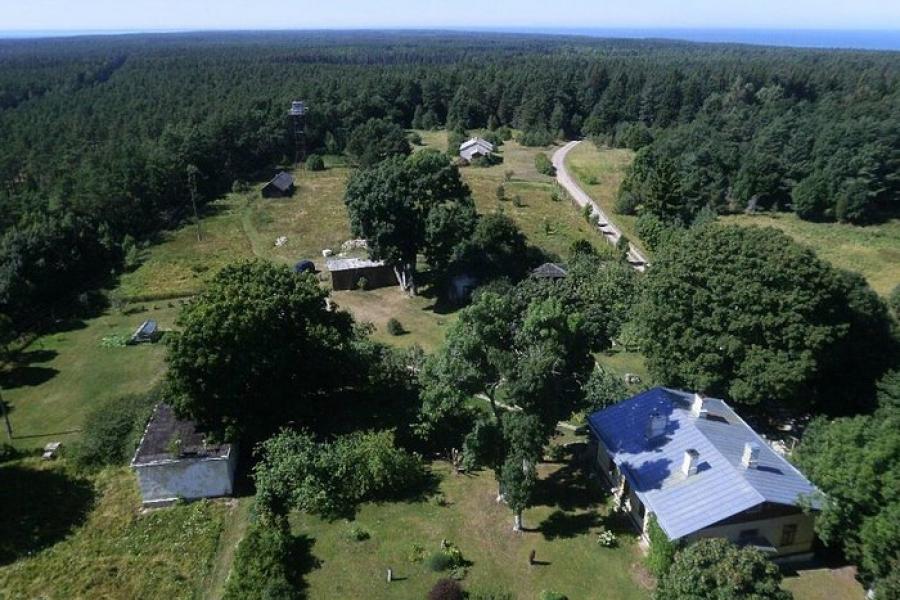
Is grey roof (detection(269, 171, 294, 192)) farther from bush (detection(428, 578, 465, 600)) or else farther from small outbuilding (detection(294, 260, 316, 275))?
bush (detection(428, 578, 465, 600))

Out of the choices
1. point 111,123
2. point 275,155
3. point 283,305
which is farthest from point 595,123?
point 283,305

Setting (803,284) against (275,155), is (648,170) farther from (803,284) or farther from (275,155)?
(275,155)

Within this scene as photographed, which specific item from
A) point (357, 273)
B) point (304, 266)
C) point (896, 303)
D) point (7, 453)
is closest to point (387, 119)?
point (304, 266)

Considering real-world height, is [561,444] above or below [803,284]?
below

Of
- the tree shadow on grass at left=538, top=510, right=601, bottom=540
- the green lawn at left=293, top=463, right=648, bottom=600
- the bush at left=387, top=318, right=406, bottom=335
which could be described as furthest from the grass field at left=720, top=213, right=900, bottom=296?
the green lawn at left=293, top=463, right=648, bottom=600

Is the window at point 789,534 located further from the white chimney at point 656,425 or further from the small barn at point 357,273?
the small barn at point 357,273

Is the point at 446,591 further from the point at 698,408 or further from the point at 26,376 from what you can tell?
the point at 26,376
